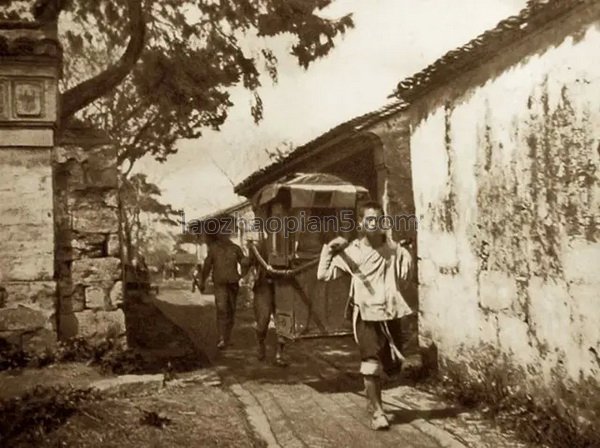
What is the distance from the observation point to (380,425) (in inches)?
207

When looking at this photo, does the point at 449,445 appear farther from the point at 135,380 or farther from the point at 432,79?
the point at 432,79

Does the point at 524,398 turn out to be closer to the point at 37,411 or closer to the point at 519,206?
the point at 519,206

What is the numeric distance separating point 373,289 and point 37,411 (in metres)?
3.08

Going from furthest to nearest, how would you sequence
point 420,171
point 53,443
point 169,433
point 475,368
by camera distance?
1. point 420,171
2. point 475,368
3. point 169,433
4. point 53,443

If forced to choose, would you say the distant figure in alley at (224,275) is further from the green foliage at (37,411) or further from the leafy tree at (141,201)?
the leafy tree at (141,201)

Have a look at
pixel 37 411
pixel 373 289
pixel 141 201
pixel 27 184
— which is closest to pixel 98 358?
pixel 37 411

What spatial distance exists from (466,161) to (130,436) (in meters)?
4.10

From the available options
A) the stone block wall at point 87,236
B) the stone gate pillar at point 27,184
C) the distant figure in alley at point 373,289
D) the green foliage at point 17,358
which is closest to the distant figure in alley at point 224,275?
the stone block wall at point 87,236

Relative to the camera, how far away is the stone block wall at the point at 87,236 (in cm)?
745

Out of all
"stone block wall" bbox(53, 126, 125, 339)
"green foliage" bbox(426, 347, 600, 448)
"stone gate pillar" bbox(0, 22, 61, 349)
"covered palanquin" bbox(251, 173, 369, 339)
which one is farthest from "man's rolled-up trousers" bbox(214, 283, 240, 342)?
"green foliage" bbox(426, 347, 600, 448)

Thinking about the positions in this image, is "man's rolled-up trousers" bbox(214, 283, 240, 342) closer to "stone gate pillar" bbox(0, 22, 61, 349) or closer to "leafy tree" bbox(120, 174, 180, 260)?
"stone gate pillar" bbox(0, 22, 61, 349)

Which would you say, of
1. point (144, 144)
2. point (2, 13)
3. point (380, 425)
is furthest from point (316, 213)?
point (144, 144)

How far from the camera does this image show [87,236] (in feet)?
25.0

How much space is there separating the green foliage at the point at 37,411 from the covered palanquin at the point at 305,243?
9.42 ft
